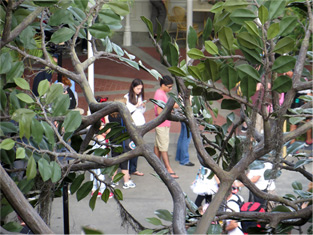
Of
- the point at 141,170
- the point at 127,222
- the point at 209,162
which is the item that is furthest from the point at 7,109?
the point at 141,170

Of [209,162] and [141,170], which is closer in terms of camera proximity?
[209,162]

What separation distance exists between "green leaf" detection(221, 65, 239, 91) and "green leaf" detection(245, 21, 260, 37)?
0.13 m

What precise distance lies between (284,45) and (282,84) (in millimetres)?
116

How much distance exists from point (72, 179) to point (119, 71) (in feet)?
39.6

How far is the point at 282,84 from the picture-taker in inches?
55.6

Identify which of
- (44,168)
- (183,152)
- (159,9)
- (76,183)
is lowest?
(183,152)

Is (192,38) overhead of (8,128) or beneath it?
overhead

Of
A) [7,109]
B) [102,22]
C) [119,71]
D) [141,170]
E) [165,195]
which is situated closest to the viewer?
[7,109]

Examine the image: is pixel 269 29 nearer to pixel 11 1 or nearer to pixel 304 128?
pixel 304 128

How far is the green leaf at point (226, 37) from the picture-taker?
1426 millimetres

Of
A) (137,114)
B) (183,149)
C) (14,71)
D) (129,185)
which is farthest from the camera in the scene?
(183,149)

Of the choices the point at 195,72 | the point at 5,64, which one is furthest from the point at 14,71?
the point at 195,72

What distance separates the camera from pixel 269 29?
1362mm

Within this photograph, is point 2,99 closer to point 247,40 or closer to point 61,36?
point 61,36
